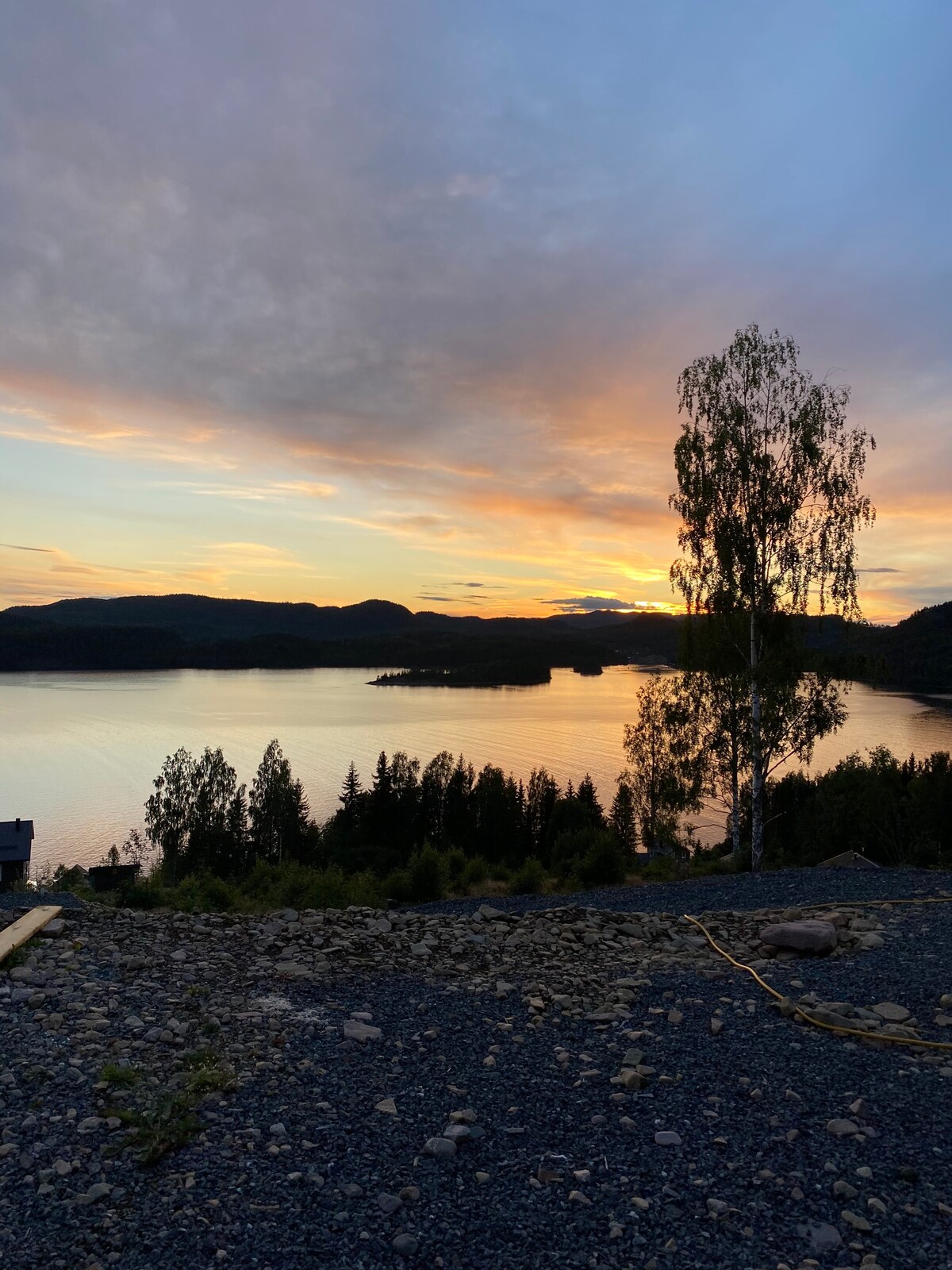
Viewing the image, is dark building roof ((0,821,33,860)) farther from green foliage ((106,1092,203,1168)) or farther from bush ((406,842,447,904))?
green foliage ((106,1092,203,1168))

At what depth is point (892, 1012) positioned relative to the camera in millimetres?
5566

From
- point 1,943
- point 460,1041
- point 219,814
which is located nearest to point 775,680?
point 460,1041

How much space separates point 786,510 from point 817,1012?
39.5 ft

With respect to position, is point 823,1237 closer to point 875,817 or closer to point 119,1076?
point 119,1076

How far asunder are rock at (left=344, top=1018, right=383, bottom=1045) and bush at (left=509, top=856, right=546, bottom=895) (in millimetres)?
9783

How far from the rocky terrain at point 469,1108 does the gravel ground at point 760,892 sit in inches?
105

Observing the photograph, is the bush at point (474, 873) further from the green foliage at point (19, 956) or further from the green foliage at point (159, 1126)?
the green foliage at point (159, 1126)

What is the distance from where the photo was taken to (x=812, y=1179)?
3637 millimetres

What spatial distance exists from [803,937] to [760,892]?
3361 millimetres

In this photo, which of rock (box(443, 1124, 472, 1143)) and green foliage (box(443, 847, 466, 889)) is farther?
green foliage (box(443, 847, 466, 889))

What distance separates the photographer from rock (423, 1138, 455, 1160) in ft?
12.7

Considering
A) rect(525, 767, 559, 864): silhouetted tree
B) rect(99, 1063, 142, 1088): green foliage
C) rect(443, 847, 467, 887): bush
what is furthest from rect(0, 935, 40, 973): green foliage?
rect(525, 767, 559, 864): silhouetted tree

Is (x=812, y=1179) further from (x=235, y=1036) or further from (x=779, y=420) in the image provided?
(x=779, y=420)

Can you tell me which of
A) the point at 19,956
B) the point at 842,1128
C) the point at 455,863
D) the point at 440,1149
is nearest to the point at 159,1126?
the point at 440,1149
